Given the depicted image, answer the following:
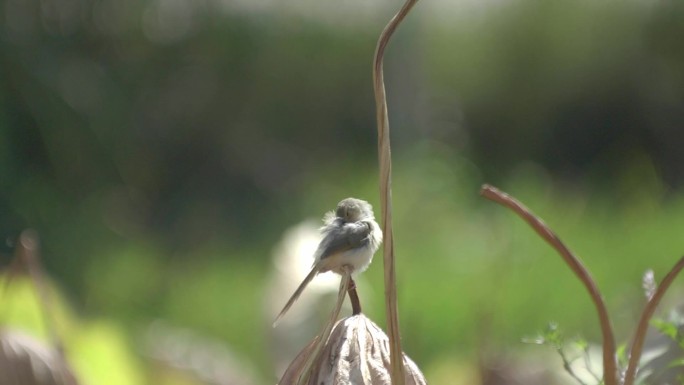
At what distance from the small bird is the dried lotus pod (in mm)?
64

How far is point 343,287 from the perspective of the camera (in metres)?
0.52

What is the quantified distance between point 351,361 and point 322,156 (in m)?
5.83

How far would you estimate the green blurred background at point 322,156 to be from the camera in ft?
9.77

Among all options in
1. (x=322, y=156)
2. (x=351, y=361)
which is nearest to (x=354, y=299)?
(x=351, y=361)

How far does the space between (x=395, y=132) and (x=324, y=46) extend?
2.72m

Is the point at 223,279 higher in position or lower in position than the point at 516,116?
lower

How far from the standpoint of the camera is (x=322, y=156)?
250 inches

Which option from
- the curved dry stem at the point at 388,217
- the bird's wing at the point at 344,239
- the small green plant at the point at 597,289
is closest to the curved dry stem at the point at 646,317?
the small green plant at the point at 597,289

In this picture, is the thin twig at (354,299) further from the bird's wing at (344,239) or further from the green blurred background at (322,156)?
the green blurred background at (322,156)

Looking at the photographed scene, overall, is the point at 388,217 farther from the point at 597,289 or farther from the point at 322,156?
the point at 322,156

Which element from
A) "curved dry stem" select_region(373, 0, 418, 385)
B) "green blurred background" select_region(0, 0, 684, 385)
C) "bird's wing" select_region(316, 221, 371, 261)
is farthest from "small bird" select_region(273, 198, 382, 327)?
"green blurred background" select_region(0, 0, 684, 385)

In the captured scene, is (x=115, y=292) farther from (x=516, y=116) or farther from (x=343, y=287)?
(x=516, y=116)

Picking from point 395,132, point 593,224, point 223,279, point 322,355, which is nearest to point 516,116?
point 395,132

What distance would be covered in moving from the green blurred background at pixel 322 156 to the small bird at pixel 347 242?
26cm
